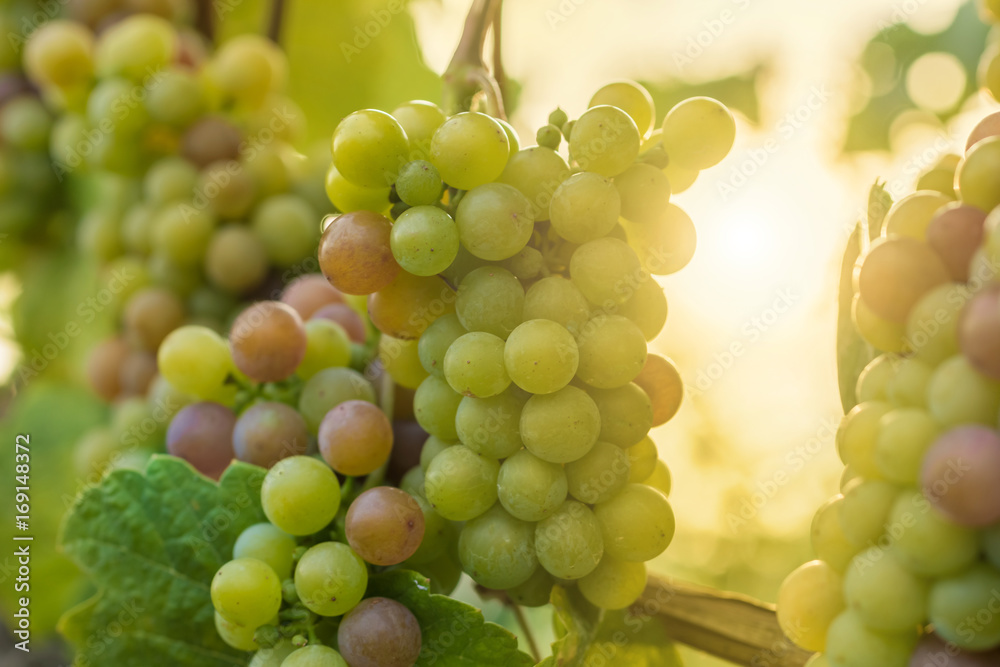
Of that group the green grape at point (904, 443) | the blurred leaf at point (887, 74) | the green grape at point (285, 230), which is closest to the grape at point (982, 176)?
the green grape at point (904, 443)

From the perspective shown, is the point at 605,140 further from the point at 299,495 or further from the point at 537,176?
the point at 299,495

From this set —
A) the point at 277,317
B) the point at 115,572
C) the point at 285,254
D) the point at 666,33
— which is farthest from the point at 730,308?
the point at 115,572

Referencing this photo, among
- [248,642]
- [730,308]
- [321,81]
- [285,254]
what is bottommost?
[248,642]

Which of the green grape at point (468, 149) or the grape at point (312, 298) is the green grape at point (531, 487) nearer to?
the green grape at point (468, 149)

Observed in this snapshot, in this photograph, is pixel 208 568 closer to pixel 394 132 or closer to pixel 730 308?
pixel 394 132

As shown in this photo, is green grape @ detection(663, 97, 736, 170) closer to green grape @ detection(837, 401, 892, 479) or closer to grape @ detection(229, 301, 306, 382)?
green grape @ detection(837, 401, 892, 479)

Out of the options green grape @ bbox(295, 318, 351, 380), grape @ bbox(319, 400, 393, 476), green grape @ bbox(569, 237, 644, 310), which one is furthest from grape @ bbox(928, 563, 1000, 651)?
green grape @ bbox(295, 318, 351, 380)
